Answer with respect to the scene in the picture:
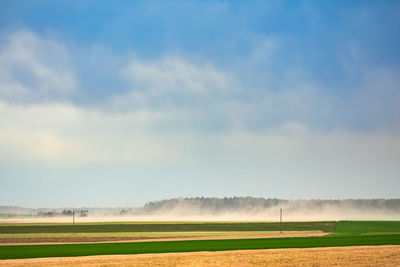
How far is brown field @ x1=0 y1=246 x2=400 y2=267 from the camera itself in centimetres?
4441

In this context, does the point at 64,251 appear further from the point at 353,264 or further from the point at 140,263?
the point at 353,264

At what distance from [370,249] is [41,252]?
35.3m

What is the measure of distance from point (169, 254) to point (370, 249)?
69.3ft

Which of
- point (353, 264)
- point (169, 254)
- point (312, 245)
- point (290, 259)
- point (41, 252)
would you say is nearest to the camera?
point (353, 264)

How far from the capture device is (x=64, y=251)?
5694cm

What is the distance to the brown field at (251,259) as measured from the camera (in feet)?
146

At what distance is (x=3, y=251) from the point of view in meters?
59.0

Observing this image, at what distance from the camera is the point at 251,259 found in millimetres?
47250

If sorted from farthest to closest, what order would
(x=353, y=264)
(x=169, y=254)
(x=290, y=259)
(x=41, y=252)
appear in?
(x=41, y=252) < (x=169, y=254) < (x=290, y=259) < (x=353, y=264)

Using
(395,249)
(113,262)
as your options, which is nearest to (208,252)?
(113,262)

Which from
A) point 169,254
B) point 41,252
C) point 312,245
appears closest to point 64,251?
point 41,252

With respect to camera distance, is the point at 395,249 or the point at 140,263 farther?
the point at 395,249

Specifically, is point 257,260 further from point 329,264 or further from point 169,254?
point 169,254

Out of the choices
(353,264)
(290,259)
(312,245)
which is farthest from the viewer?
(312,245)
